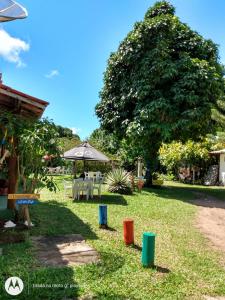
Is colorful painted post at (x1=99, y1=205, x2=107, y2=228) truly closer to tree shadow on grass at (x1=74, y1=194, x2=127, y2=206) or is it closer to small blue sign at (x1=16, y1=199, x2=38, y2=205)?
small blue sign at (x1=16, y1=199, x2=38, y2=205)

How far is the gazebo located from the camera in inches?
295

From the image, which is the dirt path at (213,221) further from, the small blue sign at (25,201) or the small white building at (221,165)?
the small white building at (221,165)

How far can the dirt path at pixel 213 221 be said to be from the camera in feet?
26.4

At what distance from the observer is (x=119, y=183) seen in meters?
15.7

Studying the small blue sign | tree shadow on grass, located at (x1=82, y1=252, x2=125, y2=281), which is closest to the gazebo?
the small blue sign

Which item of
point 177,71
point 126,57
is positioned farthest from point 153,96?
point 126,57

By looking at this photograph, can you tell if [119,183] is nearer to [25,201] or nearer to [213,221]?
[213,221]

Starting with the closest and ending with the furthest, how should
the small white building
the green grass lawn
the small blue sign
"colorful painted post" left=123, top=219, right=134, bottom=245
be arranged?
the green grass lawn
the small blue sign
"colorful painted post" left=123, top=219, right=134, bottom=245
the small white building

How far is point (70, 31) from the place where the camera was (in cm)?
1467

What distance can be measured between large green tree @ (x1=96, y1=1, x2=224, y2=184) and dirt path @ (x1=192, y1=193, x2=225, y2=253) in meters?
4.36

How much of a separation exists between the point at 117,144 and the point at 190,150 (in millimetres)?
7344

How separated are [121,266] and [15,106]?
483cm

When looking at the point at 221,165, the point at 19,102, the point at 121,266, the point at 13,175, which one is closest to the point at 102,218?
the point at 13,175

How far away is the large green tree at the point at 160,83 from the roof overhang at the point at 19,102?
9215 millimetres
